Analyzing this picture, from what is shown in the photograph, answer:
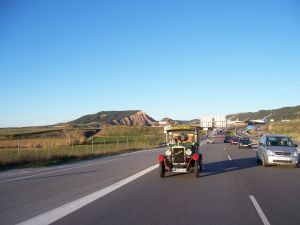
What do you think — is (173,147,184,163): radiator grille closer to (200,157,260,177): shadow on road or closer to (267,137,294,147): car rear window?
(200,157,260,177): shadow on road

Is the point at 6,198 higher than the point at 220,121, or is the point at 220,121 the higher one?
the point at 220,121

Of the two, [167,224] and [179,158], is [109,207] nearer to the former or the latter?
[167,224]

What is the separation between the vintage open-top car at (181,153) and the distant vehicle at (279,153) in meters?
4.69

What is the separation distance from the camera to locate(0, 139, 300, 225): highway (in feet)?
28.6

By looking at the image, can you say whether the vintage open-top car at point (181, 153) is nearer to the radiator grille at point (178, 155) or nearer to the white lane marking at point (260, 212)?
the radiator grille at point (178, 155)

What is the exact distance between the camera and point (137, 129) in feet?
425

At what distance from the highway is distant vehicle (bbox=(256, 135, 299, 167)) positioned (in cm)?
380

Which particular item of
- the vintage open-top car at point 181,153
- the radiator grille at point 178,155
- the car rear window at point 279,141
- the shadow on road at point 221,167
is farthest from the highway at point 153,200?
the car rear window at point 279,141

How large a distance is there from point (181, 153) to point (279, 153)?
5.96 meters

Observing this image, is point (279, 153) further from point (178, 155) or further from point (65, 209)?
point (65, 209)

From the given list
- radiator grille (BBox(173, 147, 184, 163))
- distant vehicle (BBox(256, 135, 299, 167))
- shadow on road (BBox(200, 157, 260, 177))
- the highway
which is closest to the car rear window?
distant vehicle (BBox(256, 135, 299, 167))

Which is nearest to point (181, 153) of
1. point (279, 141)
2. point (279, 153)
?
point (279, 153)

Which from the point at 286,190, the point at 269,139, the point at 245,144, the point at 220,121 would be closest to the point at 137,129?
the point at 245,144

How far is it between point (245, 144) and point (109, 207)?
129ft
